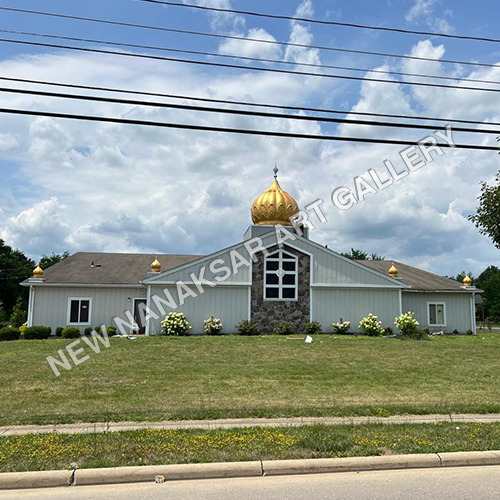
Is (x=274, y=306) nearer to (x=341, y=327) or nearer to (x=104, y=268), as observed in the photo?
(x=341, y=327)

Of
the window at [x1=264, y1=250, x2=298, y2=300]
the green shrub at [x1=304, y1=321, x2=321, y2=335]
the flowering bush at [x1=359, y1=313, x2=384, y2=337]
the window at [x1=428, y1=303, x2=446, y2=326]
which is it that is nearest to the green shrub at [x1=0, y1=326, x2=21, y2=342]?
the window at [x1=264, y1=250, x2=298, y2=300]

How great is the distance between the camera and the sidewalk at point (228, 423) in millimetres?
7844

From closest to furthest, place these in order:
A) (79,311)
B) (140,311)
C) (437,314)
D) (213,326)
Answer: (213,326) < (79,311) < (140,311) < (437,314)

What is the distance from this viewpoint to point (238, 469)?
6.21 meters

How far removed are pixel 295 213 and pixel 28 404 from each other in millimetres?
21720

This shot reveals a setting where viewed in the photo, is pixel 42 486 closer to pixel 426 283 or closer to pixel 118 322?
pixel 118 322

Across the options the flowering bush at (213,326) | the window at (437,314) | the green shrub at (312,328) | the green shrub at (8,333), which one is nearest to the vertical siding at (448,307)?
the window at (437,314)

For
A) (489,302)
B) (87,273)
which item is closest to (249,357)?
(87,273)

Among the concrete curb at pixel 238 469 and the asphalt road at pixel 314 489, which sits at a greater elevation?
the concrete curb at pixel 238 469

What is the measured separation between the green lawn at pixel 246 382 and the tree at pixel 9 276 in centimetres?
4544

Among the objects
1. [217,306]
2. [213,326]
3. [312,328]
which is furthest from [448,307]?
[213,326]

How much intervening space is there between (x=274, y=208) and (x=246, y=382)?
59.6 ft

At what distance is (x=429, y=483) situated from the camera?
5.99m

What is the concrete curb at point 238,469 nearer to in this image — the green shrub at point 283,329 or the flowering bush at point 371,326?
the green shrub at point 283,329
